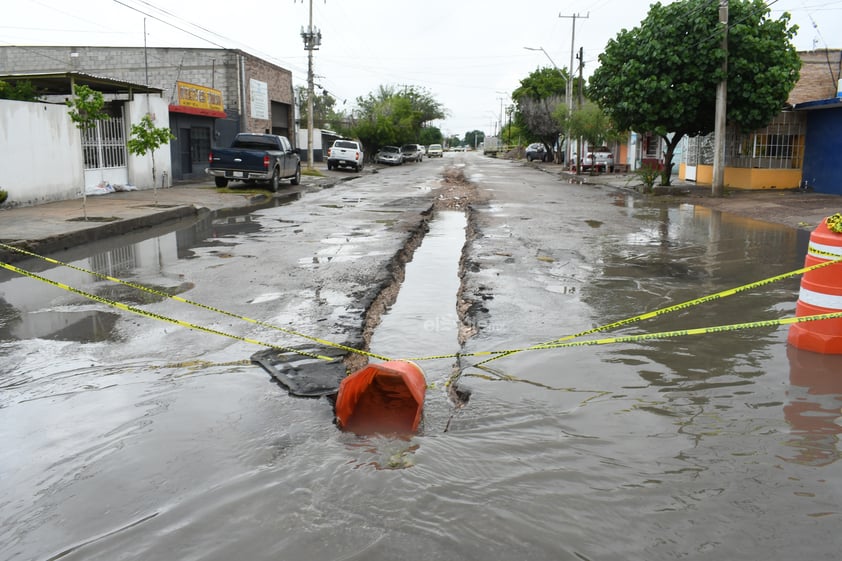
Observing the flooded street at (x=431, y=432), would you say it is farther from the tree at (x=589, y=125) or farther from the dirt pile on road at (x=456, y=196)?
the tree at (x=589, y=125)

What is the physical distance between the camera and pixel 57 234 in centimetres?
1227

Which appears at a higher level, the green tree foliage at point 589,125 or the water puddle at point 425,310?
the green tree foliage at point 589,125

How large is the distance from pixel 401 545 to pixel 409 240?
10.1 metres

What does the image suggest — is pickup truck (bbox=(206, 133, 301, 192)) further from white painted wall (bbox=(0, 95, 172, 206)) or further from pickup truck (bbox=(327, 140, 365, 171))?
pickup truck (bbox=(327, 140, 365, 171))

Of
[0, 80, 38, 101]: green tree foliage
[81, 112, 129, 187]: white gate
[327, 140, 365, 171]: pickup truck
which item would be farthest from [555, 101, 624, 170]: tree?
[0, 80, 38, 101]: green tree foliage

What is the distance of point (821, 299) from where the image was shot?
605cm

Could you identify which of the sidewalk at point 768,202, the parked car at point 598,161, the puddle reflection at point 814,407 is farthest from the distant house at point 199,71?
the puddle reflection at point 814,407

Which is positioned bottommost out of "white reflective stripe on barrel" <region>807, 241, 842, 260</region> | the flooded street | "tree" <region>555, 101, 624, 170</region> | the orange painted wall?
the flooded street

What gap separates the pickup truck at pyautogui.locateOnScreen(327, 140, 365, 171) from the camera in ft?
136

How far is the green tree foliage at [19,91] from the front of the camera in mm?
18234

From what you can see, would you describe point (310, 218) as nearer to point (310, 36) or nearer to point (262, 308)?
point (262, 308)

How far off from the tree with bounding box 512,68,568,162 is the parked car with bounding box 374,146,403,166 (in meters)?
11.9

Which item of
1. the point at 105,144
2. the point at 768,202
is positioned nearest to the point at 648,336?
the point at 768,202

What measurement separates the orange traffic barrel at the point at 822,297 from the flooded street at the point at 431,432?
146 mm
